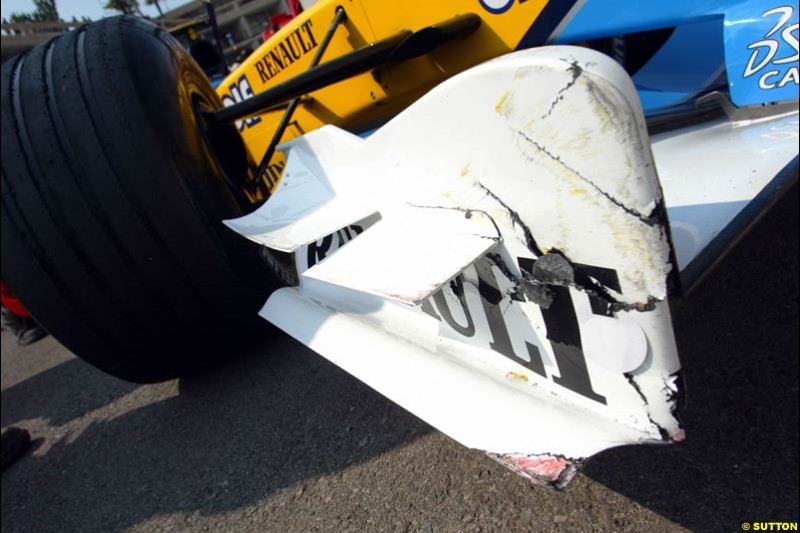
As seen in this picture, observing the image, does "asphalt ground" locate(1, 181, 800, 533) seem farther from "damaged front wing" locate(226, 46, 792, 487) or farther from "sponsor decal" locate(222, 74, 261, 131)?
"sponsor decal" locate(222, 74, 261, 131)

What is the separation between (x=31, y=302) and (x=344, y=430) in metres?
1.23

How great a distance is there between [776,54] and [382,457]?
1688 millimetres

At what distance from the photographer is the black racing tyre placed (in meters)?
1.65

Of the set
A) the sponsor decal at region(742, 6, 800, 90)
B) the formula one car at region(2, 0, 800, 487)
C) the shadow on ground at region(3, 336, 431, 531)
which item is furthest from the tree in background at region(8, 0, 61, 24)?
the sponsor decal at region(742, 6, 800, 90)

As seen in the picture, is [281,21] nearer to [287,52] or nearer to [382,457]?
[287,52]

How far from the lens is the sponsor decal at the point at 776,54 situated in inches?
54.9

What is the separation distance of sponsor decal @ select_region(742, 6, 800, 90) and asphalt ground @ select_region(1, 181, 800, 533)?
780 mm

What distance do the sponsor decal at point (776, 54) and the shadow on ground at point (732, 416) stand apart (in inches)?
30.5

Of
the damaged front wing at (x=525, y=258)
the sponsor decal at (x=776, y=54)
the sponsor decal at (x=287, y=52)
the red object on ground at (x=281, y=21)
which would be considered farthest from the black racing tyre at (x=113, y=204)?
the sponsor decal at (x=776, y=54)

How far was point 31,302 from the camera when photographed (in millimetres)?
1787

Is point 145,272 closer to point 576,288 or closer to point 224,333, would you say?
point 224,333

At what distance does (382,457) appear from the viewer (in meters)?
1.57

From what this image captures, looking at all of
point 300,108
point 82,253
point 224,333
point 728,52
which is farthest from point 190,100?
point 728,52

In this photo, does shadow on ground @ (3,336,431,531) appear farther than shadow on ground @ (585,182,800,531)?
Yes
